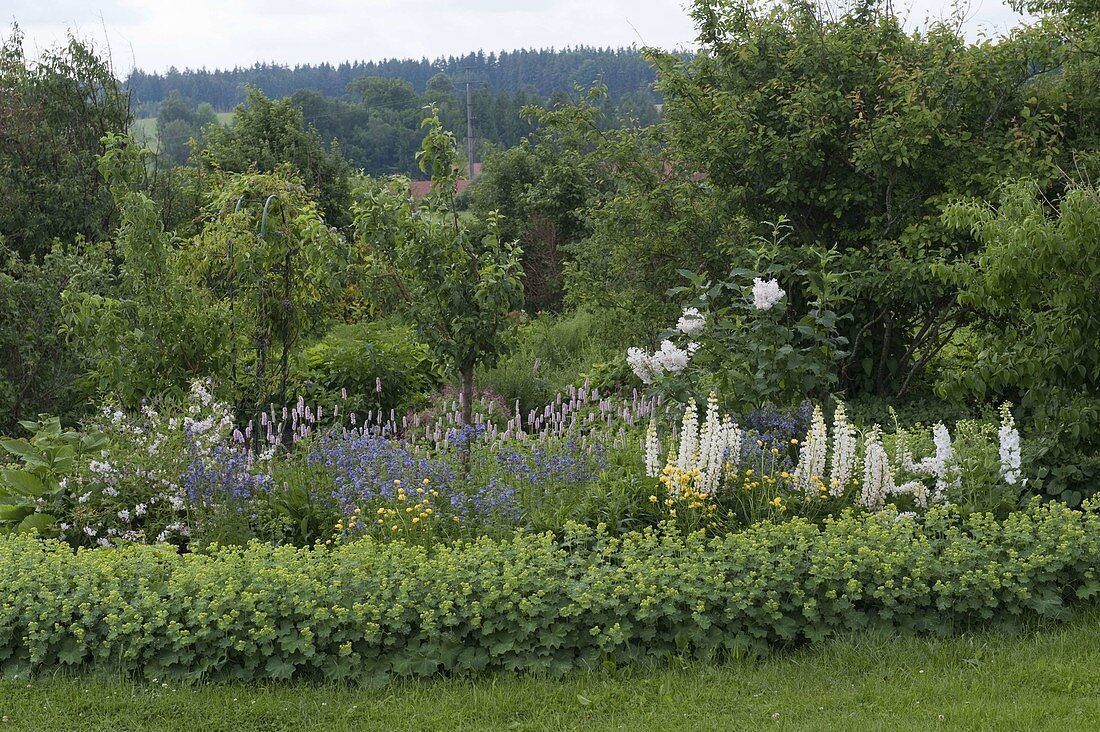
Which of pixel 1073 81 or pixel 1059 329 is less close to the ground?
pixel 1073 81

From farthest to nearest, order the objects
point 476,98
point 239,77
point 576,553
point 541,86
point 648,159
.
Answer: point 239,77, point 541,86, point 476,98, point 648,159, point 576,553

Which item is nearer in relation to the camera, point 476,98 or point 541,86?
point 476,98

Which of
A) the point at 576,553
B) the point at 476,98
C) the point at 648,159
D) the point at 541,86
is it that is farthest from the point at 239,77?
the point at 576,553

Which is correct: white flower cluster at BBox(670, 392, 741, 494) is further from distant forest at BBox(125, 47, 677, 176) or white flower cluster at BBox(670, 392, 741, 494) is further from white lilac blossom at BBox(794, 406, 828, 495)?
distant forest at BBox(125, 47, 677, 176)

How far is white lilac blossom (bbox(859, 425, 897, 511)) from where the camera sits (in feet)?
19.2

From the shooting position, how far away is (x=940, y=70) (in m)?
8.22

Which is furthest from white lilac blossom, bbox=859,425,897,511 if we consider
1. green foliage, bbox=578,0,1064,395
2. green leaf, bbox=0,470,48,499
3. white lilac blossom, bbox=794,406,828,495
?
green leaf, bbox=0,470,48,499

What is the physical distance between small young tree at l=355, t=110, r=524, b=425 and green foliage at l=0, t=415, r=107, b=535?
2329 millimetres

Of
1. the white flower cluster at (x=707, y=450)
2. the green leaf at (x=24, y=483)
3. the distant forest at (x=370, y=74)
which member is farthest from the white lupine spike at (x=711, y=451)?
the distant forest at (x=370, y=74)

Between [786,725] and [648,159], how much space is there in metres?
6.79

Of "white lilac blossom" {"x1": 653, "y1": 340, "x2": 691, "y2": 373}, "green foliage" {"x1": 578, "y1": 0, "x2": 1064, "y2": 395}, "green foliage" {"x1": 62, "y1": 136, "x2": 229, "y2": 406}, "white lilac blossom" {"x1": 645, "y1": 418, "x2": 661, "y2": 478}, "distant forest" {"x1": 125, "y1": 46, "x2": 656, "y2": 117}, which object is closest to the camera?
"white lilac blossom" {"x1": 645, "y1": 418, "x2": 661, "y2": 478}

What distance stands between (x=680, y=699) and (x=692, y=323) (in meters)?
3.32

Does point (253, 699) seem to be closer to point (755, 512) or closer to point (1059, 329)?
point (755, 512)

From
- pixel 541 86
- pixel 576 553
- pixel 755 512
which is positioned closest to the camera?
pixel 576 553
